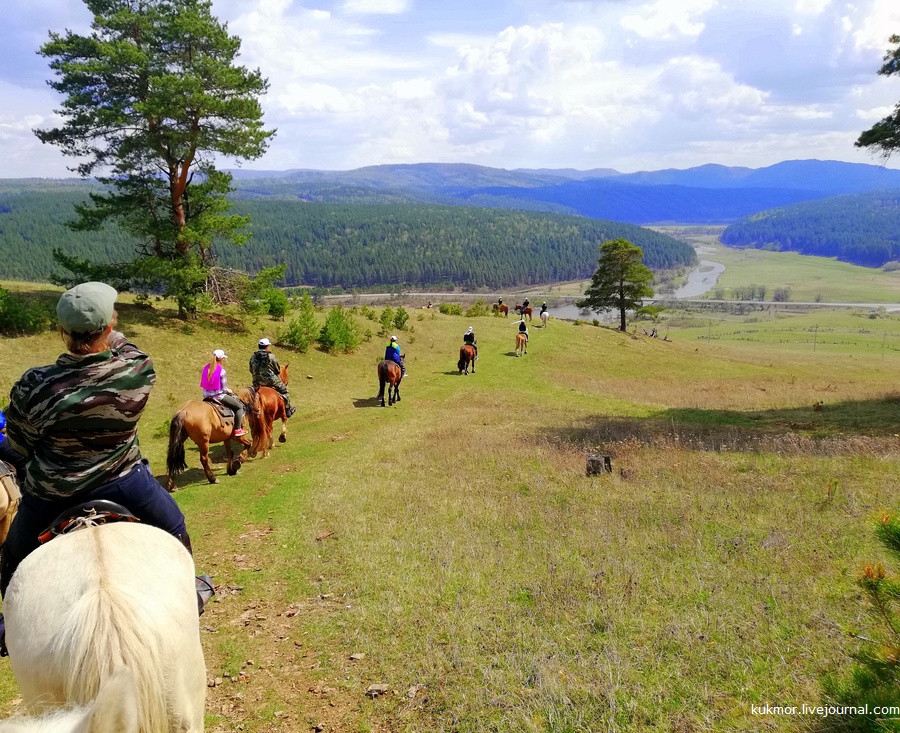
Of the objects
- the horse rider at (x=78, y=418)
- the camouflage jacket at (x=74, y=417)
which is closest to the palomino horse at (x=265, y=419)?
the horse rider at (x=78, y=418)

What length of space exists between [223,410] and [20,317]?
12.8 meters

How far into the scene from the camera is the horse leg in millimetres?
12125

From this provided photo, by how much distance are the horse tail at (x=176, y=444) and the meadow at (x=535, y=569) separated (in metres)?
0.63

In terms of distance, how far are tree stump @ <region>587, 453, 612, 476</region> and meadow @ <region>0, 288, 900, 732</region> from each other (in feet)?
1.07

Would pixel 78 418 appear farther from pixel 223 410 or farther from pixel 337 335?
pixel 337 335

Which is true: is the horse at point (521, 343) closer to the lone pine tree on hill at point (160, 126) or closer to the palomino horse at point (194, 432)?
the lone pine tree on hill at point (160, 126)

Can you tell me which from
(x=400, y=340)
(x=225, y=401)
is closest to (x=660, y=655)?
(x=225, y=401)

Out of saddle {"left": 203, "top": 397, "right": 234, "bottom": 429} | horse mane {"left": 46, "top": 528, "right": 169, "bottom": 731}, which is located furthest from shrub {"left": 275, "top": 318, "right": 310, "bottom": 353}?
horse mane {"left": 46, "top": 528, "right": 169, "bottom": 731}

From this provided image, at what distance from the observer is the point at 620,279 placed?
48875 millimetres

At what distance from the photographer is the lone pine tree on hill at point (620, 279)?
48.1 meters

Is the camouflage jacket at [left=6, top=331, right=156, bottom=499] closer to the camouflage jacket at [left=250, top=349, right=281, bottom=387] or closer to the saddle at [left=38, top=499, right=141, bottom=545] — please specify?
the saddle at [left=38, top=499, right=141, bottom=545]

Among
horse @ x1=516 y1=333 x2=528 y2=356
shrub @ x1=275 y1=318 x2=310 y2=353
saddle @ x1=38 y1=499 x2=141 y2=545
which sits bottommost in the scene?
horse @ x1=516 y1=333 x2=528 y2=356

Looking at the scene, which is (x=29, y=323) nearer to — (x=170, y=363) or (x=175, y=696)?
(x=170, y=363)

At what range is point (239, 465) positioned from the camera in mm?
13594
